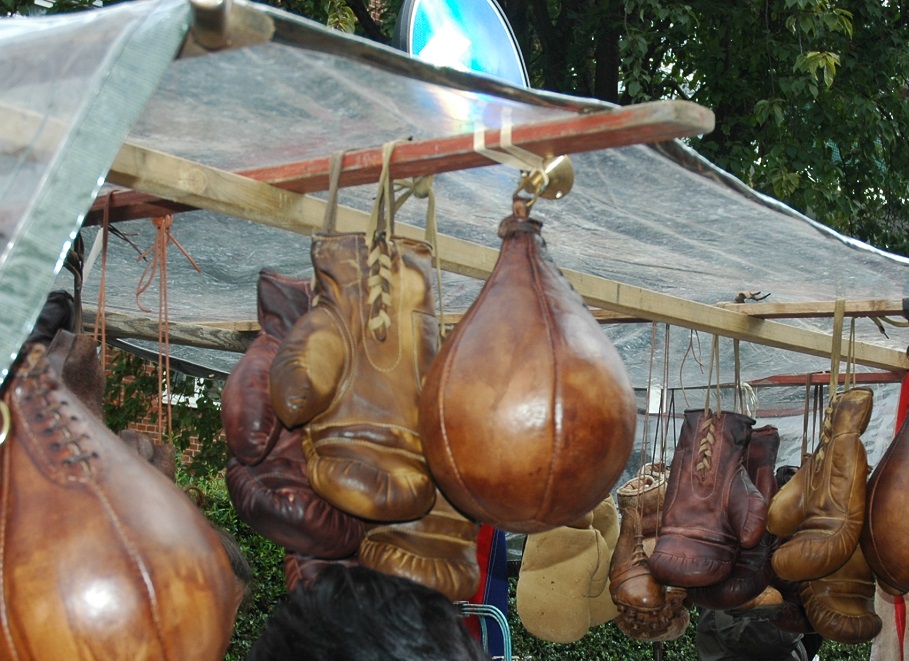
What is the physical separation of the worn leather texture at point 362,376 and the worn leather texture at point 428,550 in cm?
8

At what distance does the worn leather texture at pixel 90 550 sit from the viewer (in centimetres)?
121

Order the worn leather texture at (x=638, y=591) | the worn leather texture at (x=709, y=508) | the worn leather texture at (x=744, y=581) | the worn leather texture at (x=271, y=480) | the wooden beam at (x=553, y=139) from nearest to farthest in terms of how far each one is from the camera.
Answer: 1. the wooden beam at (x=553, y=139)
2. the worn leather texture at (x=271, y=480)
3. the worn leather texture at (x=709, y=508)
4. the worn leather texture at (x=744, y=581)
5. the worn leather texture at (x=638, y=591)

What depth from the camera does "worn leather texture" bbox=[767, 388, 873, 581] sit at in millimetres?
2746

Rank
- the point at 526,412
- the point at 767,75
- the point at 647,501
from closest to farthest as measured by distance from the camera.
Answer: the point at 526,412 → the point at 647,501 → the point at 767,75

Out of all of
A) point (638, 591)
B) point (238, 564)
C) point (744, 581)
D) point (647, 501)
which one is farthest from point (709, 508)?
point (238, 564)

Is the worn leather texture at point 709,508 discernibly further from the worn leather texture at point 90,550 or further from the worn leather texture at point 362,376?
the worn leather texture at point 90,550

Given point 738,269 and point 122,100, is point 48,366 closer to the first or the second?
point 122,100

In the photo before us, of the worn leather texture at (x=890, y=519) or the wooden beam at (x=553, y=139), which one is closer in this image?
the wooden beam at (x=553, y=139)

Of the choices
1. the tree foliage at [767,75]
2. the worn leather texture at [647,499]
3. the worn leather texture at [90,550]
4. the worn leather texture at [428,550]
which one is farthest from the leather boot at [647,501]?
the tree foliage at [767,75]

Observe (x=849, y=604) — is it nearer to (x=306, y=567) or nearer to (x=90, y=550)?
(x=306, y=567)

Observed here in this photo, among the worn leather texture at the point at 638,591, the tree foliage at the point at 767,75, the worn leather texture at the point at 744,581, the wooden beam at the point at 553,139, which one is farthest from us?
the tree foliage at the point at 767,75

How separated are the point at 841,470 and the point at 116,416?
3.56m

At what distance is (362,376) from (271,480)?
220 millimetres

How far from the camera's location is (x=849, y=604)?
309 centimetres
